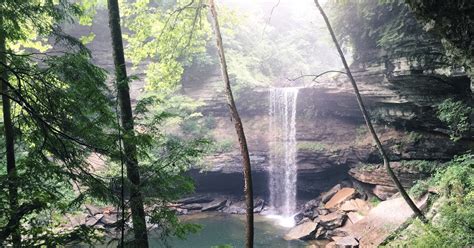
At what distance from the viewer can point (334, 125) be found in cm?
2322

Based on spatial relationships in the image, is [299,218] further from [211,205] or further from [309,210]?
[211,205]

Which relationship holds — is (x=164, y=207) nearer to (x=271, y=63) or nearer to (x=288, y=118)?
(x=288, y=118)

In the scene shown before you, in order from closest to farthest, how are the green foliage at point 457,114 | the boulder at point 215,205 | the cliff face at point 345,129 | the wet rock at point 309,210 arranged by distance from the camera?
1. the green foliage at point 457,114
2. the cliff face at point 345,129
3. the wet rock at point 309,210
4. the boulder at point 215,205

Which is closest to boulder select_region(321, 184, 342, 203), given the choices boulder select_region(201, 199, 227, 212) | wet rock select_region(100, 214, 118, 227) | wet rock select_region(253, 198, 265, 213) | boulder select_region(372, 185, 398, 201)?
boulder select_region(372, 185, 398, 201)

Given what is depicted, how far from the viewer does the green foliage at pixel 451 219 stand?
25.9ft

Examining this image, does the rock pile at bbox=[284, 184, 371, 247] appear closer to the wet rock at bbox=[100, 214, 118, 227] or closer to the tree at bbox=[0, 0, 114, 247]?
the wet rock at bbox=[100, 214, 118, 227]

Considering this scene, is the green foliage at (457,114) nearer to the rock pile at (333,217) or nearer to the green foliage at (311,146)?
the rock pile at (333,217)

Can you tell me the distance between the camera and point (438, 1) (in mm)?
4422

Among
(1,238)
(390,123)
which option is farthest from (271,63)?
(1,238)

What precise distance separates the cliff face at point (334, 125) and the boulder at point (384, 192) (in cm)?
6

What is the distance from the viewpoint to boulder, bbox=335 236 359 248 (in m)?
13.5

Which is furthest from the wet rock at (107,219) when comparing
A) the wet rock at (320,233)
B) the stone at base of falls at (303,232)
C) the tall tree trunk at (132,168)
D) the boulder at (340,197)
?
the tall tree trunk at (132,168)

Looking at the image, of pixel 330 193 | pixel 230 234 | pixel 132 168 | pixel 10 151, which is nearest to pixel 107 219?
pixel 230 234

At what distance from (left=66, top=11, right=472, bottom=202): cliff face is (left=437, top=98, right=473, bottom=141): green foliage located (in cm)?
69
